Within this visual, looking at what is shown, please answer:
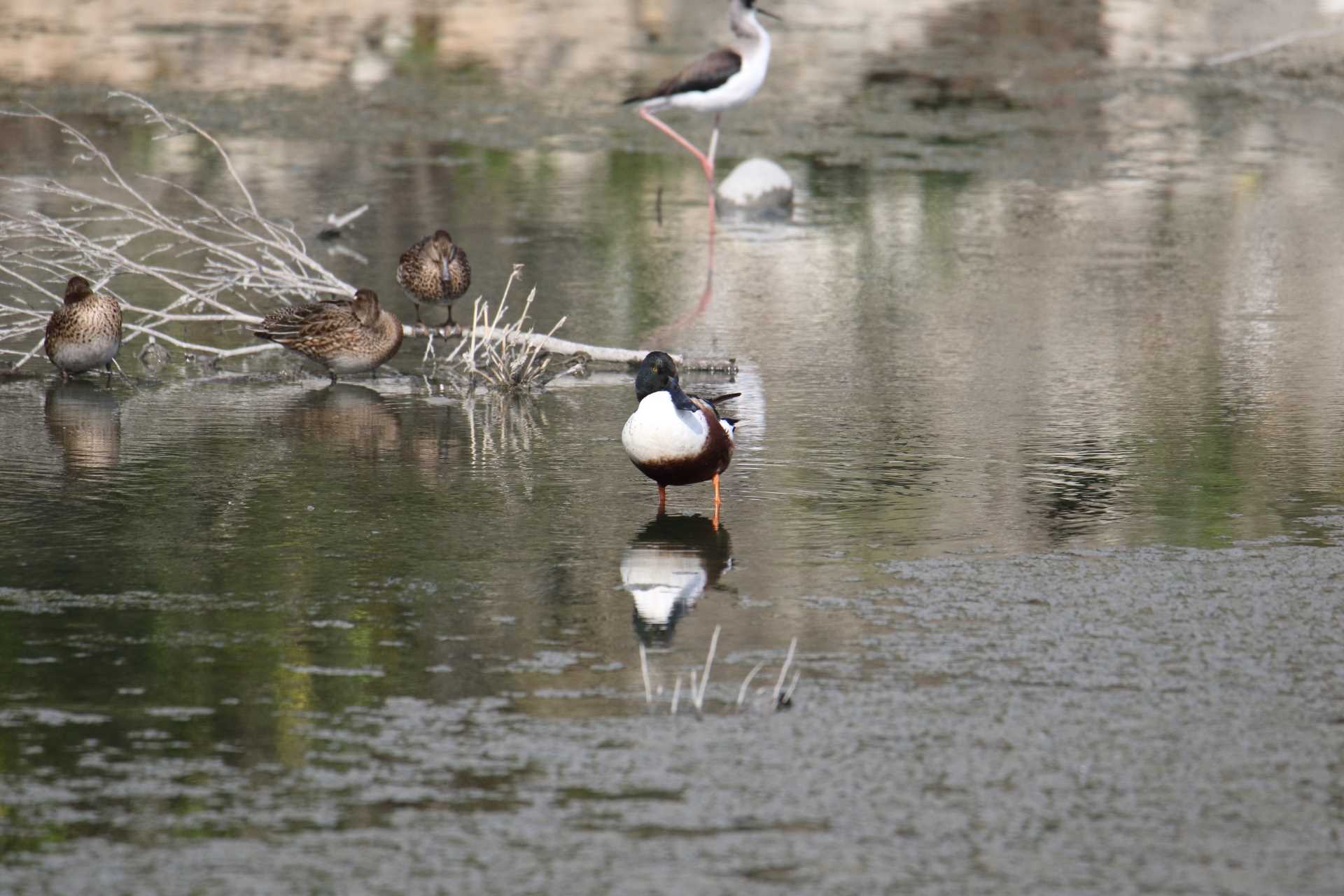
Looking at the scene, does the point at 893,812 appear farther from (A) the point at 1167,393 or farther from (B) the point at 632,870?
(A) the point at 1167,393

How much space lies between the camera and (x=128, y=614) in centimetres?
705

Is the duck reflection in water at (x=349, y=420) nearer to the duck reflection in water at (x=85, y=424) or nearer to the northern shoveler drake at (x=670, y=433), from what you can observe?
the duck reflection in water at (x=85, y=424)

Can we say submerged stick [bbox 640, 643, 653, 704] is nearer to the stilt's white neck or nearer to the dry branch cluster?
the dry branch cluster

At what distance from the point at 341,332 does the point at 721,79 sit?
7742mm

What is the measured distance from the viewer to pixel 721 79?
59.6ft

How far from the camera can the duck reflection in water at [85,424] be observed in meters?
9.50

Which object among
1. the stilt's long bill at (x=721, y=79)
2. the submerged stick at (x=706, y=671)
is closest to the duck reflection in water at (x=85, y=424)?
the submerged stick at (x=706, y=671)

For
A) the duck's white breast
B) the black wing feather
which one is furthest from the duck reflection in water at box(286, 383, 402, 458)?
the black wing feather

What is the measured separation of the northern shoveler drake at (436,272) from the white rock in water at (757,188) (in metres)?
5.04

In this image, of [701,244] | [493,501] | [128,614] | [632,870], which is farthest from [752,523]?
[701,244]

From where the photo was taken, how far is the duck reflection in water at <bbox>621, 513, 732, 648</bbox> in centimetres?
703

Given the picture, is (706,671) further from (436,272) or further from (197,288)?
(197,288)

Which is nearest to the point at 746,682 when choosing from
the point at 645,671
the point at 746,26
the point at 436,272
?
the point at 645,671

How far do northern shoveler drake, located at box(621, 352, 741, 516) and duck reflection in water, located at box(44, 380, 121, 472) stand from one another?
267cm
